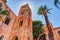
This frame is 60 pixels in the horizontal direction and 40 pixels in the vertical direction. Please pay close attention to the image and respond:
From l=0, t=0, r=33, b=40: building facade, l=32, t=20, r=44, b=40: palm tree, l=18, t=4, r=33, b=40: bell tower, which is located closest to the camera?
l=0, t=0, r=33, b=40: building facade

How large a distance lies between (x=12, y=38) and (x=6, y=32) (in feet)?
3.16

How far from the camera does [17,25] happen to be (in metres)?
16.0

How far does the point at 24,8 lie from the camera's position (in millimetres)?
17500

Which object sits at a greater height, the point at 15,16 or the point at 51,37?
the point at 15,16

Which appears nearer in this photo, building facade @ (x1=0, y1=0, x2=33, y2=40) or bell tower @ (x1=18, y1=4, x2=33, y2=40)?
building facade @ (x1=0, y1=0, x2=33, y2=40)

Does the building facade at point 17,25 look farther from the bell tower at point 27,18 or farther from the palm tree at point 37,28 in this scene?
the palm tree at point 37,28

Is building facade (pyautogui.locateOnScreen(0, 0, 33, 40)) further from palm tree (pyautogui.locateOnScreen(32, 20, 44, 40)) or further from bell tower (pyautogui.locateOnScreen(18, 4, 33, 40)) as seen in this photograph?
palm tree (pyautogui.locateOnScreen(32, 20, 44, 40))

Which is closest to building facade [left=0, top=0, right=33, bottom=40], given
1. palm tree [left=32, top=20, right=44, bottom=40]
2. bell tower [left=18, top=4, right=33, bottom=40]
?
bell tower [left=18, top=4, right=33, bottom=40]

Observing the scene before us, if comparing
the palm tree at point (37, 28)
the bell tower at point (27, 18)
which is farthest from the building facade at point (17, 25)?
the palm tree at point (37, 28)

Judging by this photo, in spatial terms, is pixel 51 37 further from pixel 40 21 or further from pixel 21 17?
pixel 21 17

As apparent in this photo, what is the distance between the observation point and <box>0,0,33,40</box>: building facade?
1471cm

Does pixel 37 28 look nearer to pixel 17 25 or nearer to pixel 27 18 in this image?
pixel 27 18

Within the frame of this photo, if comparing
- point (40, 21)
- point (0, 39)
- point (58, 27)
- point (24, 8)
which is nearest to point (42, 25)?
point (40, 21)

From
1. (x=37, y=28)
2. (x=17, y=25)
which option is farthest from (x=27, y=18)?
(x=37, y=28)
